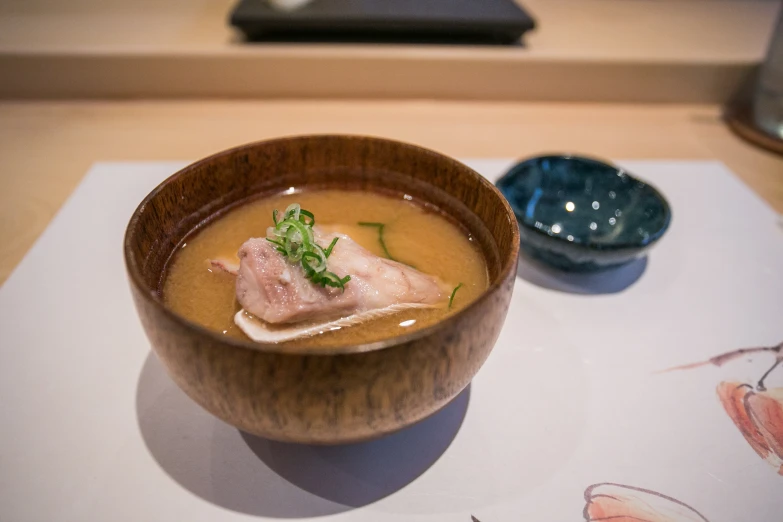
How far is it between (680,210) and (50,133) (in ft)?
6.77

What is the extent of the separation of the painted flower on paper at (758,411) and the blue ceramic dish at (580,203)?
35 cm

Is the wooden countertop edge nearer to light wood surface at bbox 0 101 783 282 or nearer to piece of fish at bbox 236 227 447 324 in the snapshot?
light wood surface at bbox 0 101 783 282

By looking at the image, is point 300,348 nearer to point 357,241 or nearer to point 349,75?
point 357,241

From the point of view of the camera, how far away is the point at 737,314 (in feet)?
4.00

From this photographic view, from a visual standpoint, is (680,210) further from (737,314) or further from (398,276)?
(398,276)

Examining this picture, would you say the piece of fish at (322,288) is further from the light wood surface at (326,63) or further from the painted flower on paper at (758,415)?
the light wood surface at (326,63)

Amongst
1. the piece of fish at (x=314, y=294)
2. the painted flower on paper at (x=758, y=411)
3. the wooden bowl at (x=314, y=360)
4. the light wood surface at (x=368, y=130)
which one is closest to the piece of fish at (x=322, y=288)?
the piece of fish at (x=314, y=294)

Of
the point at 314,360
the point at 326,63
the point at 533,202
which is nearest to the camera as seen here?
the point at 314,360

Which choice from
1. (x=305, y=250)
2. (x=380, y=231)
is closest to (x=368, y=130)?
(x=380, y=231)

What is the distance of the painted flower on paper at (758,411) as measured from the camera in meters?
0.94

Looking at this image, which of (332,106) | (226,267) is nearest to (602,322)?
(226,267)

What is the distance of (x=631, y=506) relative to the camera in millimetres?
833

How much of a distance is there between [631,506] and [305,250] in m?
0.64

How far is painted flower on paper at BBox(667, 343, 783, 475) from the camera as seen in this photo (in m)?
0.94
